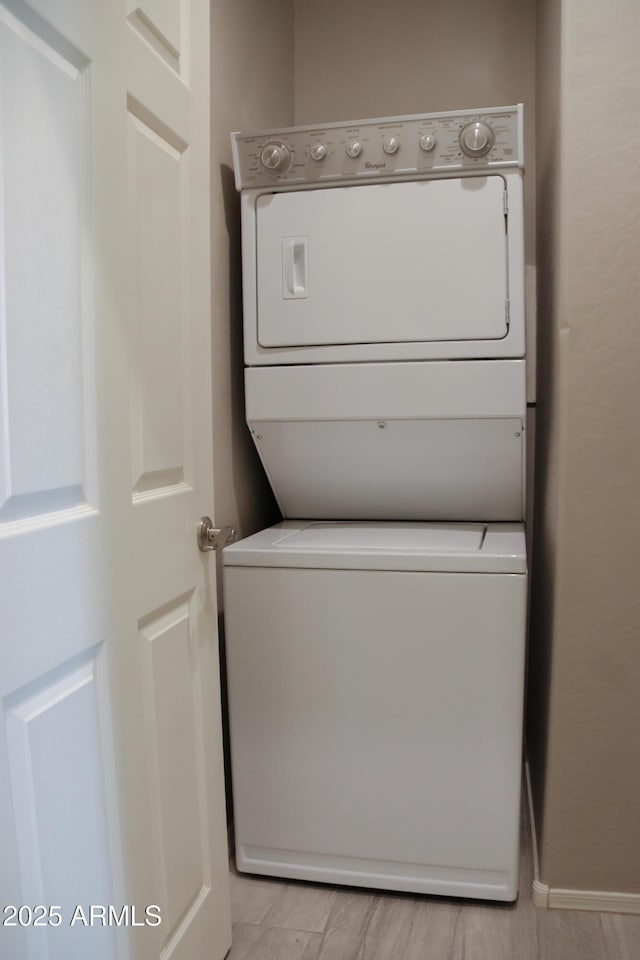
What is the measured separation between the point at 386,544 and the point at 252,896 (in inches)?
34.7

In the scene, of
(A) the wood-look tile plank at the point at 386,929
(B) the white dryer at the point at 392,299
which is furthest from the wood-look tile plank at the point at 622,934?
(B) the white dryer at the point at 392,299

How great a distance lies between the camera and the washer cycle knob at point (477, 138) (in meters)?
1.70

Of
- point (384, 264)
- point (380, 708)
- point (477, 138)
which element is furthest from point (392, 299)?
point (380, 708)

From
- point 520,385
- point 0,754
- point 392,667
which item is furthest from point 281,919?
point 520,385

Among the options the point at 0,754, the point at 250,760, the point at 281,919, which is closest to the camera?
the point at 0,754

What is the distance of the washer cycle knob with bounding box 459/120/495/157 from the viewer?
1695mm

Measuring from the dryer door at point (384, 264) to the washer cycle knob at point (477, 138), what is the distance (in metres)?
0.06

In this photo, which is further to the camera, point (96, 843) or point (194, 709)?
point (194, 709)

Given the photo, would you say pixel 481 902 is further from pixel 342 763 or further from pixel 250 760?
pixel 250 760

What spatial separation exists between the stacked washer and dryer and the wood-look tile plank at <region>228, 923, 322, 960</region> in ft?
0.57

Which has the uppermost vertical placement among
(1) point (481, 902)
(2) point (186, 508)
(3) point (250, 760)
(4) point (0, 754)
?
(2) point (186, 508)

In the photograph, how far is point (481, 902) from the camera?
1709 millimetres

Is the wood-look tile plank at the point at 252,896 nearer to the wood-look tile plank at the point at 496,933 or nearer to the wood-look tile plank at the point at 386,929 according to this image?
the wood-look tile plank at the point at 386,929

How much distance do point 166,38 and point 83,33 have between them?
30cm
